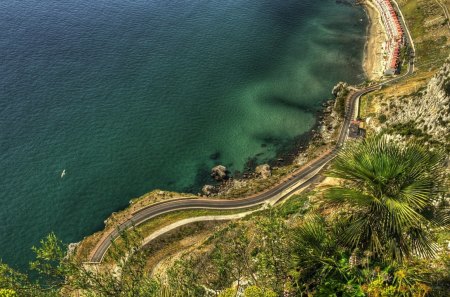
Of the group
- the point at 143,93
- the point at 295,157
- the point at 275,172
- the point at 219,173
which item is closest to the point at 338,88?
the point at 295,157

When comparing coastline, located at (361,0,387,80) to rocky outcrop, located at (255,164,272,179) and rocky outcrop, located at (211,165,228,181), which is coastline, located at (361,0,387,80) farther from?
rocky outcrop, located at (211,165,228,181)

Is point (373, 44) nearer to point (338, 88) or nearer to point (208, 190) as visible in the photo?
point (338, 88)

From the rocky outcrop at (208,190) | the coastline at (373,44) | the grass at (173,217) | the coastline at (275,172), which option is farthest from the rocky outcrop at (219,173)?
the coastline at (373,44)

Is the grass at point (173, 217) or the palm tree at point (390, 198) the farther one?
the grass at point (173, 217)

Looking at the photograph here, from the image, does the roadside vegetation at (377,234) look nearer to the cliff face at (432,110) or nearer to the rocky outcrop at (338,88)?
the cliff face at (432,110)

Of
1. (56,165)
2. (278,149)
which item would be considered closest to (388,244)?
(278,149)
